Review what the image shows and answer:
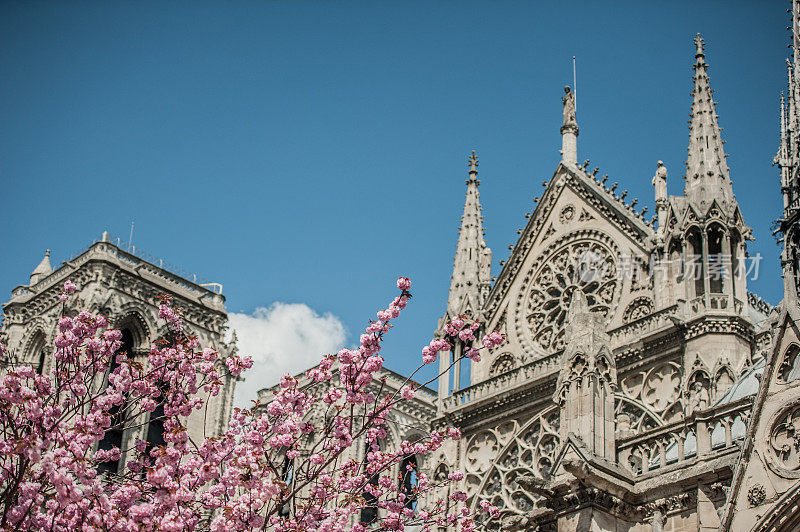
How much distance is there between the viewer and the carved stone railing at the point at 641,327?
26.4m

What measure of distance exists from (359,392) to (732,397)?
7373 millimetres

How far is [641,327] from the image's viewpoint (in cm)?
2705

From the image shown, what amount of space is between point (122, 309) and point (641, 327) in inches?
1187

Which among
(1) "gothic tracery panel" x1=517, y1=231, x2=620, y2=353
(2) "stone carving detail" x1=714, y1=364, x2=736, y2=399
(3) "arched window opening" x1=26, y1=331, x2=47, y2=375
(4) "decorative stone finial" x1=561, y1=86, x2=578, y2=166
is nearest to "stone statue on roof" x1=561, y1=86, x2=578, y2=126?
(4) "decorative stone finial" x1=561, y1=86, x2=578, y2=166

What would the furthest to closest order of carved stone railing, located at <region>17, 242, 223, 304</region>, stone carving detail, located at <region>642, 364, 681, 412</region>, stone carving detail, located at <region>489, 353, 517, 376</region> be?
1. carved stone railing, located at <region>17, 242, 223, 304</region>
2. stone carving detail, located at <region>489, 353, 517, 376</region>
3. stone carving detail, located at <region>642, 364, 681, 412</region>

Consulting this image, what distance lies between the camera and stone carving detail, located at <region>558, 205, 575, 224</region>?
106 feet

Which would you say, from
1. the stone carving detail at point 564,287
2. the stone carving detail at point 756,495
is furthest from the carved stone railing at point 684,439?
the stone carving detail at point 564,287

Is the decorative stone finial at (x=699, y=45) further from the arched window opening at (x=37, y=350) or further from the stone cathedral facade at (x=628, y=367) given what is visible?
the arched window opening at (x=37, y=350)

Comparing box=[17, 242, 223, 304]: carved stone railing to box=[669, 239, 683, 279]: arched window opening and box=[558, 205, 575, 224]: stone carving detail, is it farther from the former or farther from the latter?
box=[669, 239, 683, 279]: arched window opening

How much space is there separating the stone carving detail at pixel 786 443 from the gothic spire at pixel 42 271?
48103 mm

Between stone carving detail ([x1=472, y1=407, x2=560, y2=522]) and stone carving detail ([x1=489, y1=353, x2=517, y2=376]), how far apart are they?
2.98m

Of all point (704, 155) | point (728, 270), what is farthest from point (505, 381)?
point (704, 155)

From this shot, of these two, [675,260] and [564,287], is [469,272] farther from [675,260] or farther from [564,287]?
[675,260]

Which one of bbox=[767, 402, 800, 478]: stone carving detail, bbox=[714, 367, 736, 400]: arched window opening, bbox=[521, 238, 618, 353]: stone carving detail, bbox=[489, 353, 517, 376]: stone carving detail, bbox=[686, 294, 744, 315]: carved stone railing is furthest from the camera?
bbox=[489, 353, 517, 376]: stone carving detail
